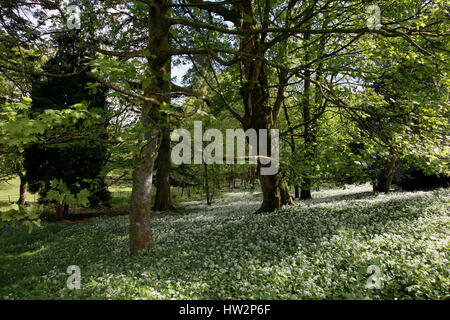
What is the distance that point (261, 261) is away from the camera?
21.2 feet

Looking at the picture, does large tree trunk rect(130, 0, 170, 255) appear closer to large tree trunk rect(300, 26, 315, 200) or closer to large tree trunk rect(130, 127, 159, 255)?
large tree trunk rect(130, 127, 159, 255)

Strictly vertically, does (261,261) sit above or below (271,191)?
below

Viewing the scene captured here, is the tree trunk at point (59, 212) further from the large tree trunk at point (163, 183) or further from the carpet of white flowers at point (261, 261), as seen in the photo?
the carpet of white flowers at point (261, 261)

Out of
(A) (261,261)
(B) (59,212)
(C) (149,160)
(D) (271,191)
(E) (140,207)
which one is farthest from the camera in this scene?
(B) (59,212)

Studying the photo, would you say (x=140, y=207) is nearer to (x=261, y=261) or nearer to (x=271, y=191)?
(x=261, y=261)

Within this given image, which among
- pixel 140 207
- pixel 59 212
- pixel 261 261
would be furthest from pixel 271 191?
pixel 59 212

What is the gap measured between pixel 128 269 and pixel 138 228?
→ 1.37 meters

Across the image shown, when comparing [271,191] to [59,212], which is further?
[59,212]

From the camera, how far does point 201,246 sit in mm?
7977
